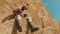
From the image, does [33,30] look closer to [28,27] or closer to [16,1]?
[28,27]

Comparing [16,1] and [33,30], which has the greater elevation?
[16,1]

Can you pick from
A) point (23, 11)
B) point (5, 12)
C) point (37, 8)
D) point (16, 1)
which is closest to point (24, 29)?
point (23, 11)

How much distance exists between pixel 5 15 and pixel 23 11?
1.36m

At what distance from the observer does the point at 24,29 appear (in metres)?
14.8

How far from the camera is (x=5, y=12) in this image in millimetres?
18016

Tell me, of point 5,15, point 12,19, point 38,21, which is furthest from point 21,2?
point 12,19

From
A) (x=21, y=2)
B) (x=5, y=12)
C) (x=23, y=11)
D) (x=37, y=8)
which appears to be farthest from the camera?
(x=37, y=8)

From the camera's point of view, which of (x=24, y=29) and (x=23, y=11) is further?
(x=23, y=11)

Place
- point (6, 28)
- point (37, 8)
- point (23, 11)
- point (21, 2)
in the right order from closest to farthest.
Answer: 1. point (6, 28)
2. point (23, 11)
3. point (21, 2)
4. point (37, 8)

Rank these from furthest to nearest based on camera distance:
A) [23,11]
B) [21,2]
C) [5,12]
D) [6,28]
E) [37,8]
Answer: [37,8], [21,2], [5,12], [23,11], [6,28]

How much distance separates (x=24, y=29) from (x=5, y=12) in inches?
143

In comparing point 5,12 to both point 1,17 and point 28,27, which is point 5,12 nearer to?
point 1,17

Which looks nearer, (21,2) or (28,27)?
(28,27)

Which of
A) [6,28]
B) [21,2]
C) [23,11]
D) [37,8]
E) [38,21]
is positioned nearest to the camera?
[6,28]
